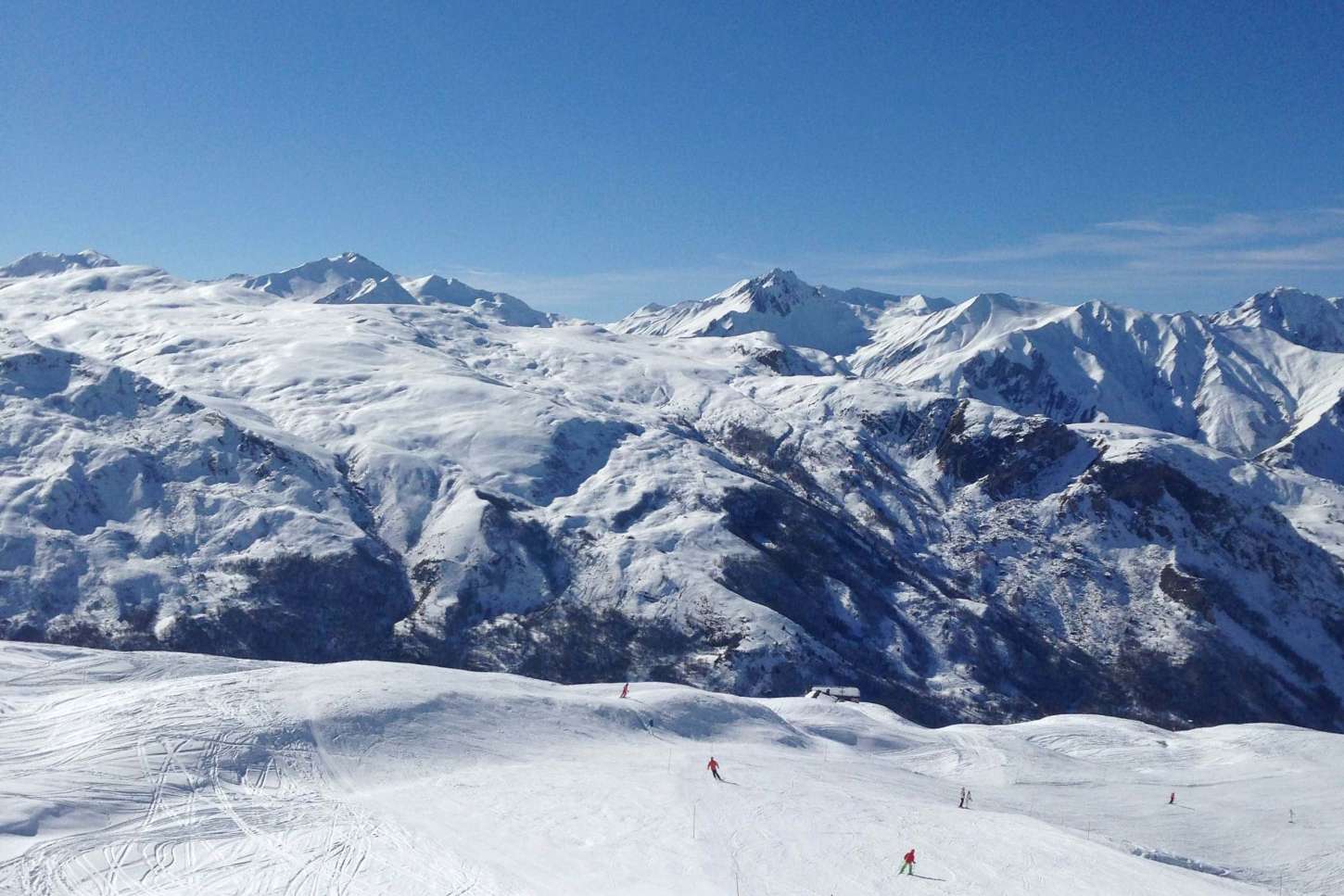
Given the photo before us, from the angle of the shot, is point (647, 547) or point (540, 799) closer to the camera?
point (540, 799)

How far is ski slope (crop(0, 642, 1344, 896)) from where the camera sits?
1283 inches

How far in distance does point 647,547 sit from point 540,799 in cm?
9156

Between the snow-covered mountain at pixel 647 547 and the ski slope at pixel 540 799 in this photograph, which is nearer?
the ski slope at pixel 540 799

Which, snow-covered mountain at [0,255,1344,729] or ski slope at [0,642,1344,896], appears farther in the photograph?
snow-covered mountain at [0,255,1344,729]

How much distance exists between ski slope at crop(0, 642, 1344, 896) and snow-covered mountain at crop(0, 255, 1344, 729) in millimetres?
49430

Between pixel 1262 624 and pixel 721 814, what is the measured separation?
134m

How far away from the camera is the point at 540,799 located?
133 feet

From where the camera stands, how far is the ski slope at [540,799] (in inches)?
1283

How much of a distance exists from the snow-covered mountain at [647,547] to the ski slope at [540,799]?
4943 cm

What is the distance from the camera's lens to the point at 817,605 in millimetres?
127062

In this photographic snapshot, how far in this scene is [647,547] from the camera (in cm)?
13212

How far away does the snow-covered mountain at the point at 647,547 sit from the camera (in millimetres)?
114938

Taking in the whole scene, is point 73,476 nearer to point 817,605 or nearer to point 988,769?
point 817,605

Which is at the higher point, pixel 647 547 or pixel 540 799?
pixel 540 799
